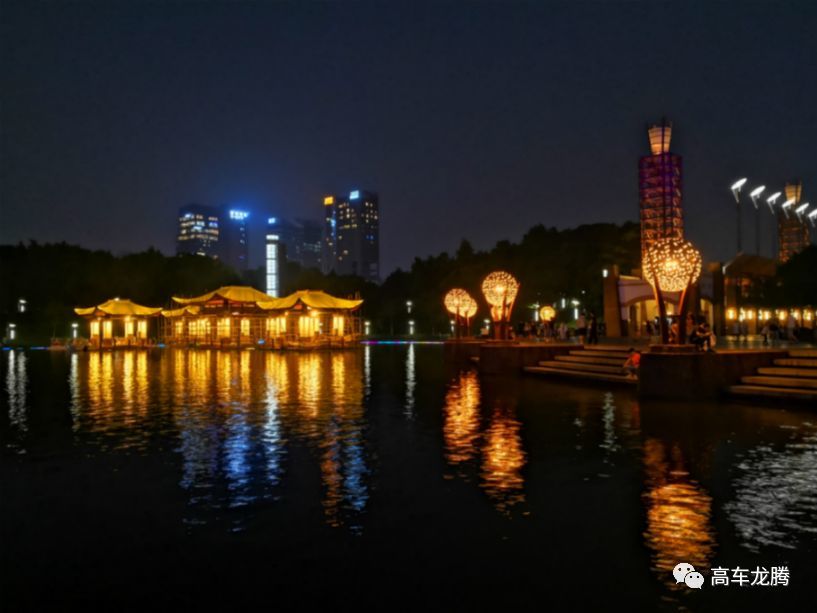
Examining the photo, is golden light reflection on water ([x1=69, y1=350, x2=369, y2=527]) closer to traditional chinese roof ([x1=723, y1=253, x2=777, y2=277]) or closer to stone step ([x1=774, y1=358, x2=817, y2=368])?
stone step ([x1=774, y1=358, x2=817, y2=368])

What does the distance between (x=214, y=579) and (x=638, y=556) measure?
3.31 metres

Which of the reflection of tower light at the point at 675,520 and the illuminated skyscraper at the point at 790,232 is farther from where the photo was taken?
the illuminated skyscraper at the point at 790,232

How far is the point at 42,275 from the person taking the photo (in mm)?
66500

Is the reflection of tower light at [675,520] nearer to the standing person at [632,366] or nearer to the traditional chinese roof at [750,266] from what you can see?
the standing person at [632,366]

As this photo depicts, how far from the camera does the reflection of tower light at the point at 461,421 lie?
966cm

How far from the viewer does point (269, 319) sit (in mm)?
48844

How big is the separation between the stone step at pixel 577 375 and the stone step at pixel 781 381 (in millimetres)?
2930

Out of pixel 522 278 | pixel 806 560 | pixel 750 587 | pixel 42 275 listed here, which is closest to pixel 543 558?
pixel 750 587

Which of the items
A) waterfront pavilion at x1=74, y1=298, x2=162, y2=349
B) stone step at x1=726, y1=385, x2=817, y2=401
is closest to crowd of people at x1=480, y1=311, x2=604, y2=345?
stone step at x1=726, y1=385, x2=817, y2=401

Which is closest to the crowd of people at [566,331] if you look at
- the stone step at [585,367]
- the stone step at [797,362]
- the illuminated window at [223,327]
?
the stone step at [585,367]

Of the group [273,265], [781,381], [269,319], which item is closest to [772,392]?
[781,381]

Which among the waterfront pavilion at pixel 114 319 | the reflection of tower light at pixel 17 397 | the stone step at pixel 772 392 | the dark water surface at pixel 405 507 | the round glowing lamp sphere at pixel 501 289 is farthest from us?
the waterfront pavilion at pixel 114 319

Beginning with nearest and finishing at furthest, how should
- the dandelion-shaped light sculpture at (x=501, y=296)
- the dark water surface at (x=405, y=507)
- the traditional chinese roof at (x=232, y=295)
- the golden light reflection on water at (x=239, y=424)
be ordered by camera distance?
the dark water surface at (x=405, y=507), the golden light reflection on water at (x=239, y=424), the dandelion-shaped light sculpture at (x=501, y=296), the traditional chinese roof at (x=232, y=295)

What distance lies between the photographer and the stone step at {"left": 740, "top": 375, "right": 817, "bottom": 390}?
14931 mm
